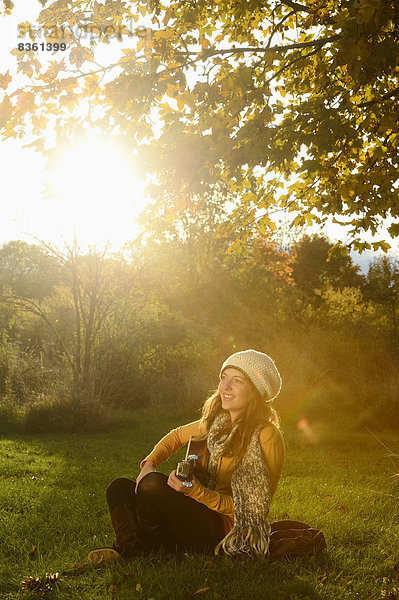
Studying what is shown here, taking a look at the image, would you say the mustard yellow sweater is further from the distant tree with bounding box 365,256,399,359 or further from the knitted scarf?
the distant tree with bounding box 365,256,399,359

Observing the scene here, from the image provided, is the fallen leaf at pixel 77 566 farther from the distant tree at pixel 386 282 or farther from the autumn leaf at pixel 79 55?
the distant tree at pixel 386 282

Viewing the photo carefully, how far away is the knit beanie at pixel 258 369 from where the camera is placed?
3.63m

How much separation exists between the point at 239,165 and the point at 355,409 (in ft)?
31.0

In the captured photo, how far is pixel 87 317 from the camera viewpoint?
44.1 ft

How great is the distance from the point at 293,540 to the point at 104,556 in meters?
1.35

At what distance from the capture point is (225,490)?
12.3 ft

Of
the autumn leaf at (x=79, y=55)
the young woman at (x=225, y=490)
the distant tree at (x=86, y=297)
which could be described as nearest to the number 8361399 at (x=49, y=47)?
the autumn leaf at (x=79, y=55)

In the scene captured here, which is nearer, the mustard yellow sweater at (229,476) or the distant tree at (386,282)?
the mustard yellow sweater at (229,476)

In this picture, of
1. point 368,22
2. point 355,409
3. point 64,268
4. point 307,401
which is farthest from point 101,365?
point 368,22

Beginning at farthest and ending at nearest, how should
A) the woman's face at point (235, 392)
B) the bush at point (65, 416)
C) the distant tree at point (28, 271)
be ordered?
the distant tree at point (28, 271) → the bush at point (65, 416) → the woman's face at point (235, 392)

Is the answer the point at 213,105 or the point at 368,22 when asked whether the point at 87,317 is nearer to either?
the point at 213,105

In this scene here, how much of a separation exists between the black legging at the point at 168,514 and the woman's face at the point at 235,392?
0.67 m

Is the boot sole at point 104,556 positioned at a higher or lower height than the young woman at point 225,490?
lower

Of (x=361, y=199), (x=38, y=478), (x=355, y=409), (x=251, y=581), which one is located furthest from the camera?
(x=355, y=409)
